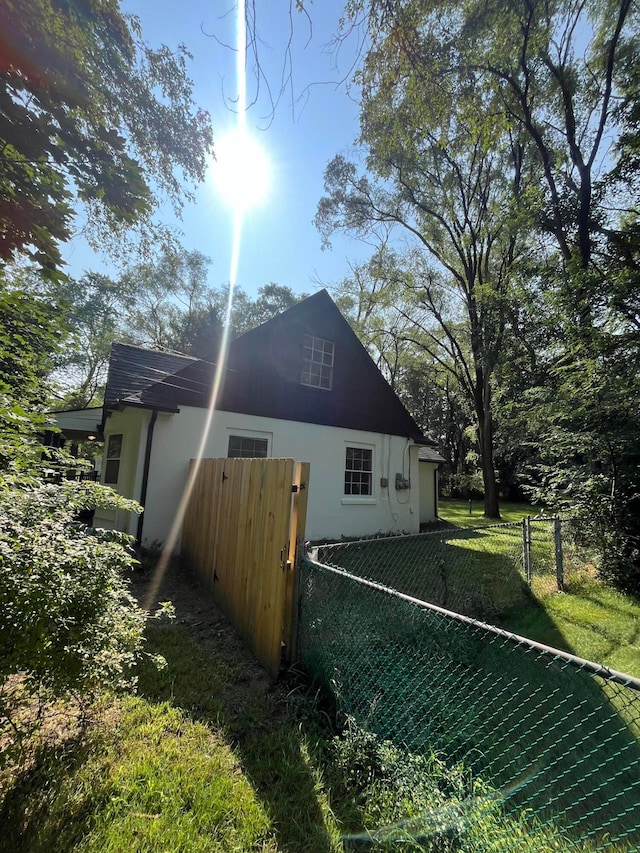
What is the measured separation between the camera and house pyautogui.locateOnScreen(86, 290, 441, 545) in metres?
7.19

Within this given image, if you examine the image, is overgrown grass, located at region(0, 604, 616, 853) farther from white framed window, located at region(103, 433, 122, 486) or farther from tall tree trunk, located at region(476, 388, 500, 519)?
tall tree trunk, located at region(476, 388, 500, 519)

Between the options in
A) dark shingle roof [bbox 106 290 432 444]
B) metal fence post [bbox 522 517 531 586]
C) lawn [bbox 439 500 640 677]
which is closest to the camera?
lawn [bbox 439 500 640 677]

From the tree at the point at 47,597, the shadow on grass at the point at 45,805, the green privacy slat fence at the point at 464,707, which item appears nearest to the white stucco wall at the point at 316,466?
the tree at the point at 47,597

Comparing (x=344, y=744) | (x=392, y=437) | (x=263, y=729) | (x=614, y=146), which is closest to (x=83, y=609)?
(x=263, y=729)

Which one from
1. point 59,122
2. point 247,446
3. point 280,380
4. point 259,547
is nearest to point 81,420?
point 247,446

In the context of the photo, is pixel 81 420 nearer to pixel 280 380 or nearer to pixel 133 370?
pixel 133 370

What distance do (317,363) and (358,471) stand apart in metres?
3.16

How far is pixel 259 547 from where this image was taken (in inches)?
137

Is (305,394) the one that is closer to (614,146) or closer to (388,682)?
(388,682)

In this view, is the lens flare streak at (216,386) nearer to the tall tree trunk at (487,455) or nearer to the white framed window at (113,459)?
the white framed window at (113,459)

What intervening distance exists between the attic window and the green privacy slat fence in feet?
23.7

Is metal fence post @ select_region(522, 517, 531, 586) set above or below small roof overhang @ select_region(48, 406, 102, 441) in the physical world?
below

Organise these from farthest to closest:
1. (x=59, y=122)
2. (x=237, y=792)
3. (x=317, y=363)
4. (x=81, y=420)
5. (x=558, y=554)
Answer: (x=81, y=420) → (x=317, y=363) → (x=558, y=554) → (x=59, y=122) → (x=237, y=792)

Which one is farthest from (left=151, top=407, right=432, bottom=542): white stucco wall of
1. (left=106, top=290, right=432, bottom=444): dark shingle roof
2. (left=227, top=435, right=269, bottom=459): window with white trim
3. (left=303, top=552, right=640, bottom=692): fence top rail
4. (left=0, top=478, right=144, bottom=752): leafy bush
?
(left=303, top=552, right=640, bottom=692): fence top rail
